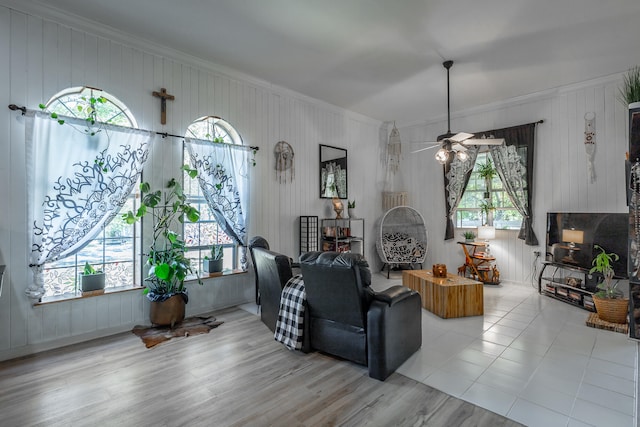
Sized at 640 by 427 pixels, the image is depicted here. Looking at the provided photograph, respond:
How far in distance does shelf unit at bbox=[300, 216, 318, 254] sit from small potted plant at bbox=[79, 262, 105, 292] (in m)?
2.74

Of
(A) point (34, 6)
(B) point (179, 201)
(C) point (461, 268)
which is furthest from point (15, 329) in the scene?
(C) point (461, 268)

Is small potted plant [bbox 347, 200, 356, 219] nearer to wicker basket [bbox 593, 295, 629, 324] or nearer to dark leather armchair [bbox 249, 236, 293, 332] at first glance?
dark leather armchair [bbox 249, 236, 293, 332]

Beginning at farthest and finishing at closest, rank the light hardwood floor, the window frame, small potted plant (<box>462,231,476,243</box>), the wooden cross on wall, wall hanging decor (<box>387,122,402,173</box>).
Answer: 1. wall hanging decor (<box>387,122,402,173</box>)
2. small potted plant (<box>462,231,476,243</box>)
3. the window frame
4. the wooden cross on wall
5. the light hardwood floor

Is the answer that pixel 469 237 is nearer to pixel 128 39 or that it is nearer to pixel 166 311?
pixel 166 311

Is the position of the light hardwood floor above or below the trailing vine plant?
below

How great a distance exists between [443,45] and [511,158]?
2738 millimetres

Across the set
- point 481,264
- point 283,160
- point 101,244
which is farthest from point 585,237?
point 101,244

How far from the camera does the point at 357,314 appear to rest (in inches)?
99.6

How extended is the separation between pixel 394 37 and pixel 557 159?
139 inches

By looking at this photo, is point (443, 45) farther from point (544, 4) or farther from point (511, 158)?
point (511, 158)

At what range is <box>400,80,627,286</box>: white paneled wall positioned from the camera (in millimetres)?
4457

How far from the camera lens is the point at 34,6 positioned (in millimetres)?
2873

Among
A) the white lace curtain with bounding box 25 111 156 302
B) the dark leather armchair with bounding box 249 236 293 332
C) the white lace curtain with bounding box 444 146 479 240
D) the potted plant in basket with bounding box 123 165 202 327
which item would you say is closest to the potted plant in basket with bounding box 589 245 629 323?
the white lace curtain with bounding box 444 146 479 240

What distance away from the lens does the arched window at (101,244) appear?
10.3 feet
